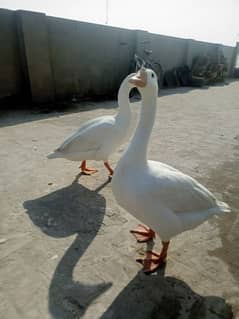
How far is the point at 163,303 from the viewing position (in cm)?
198

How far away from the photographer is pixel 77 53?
9953 mm

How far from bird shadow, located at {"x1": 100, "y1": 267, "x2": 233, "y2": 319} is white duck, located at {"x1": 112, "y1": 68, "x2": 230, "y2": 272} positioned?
207 millimetres

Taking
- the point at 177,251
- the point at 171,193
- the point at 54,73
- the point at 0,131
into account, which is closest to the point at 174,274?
the point at 177,251

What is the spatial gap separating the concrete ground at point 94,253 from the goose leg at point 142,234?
0.22 ft

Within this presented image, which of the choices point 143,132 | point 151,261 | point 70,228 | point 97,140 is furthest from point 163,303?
point 97,140

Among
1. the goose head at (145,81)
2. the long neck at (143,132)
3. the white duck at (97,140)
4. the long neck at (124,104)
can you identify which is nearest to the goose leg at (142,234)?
the long neck at (143,132)

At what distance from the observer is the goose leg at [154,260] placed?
2.30 m

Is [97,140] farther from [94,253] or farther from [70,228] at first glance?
[94,253]

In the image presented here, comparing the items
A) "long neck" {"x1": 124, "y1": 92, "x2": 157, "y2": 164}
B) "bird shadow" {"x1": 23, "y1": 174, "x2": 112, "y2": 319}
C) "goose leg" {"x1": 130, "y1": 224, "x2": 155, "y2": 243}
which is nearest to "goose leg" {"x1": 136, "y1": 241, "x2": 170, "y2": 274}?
"goose leg" {"x1": 130, "y1": 224, "x2": 155, "y2": 243}

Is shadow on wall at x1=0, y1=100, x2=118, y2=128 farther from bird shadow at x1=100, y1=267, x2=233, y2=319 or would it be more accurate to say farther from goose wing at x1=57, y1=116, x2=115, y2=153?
bird shadow at x1=100, y1=267, x2=233, y2=319

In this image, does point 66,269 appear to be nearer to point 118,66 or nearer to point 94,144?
point 94,144

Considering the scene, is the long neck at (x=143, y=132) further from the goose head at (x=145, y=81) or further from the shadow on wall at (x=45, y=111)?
the shadow on wall at (x=45, y=111)

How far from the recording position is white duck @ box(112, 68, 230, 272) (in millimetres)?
2105

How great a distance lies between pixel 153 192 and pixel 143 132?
22.9 inches
